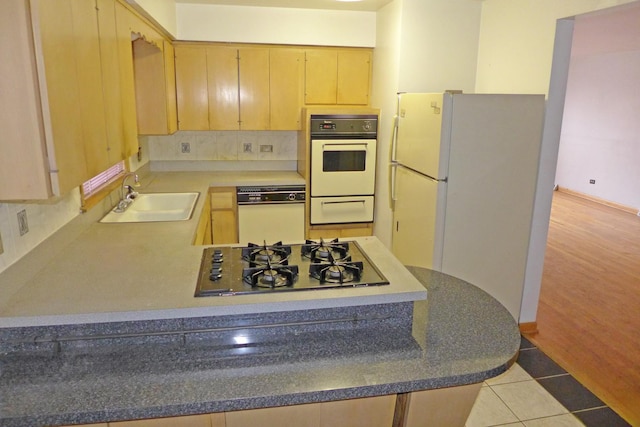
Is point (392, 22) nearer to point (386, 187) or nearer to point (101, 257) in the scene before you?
point (386, 187)

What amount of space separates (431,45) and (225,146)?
227 cm

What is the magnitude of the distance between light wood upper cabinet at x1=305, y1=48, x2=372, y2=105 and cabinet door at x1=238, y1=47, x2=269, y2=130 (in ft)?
1.33

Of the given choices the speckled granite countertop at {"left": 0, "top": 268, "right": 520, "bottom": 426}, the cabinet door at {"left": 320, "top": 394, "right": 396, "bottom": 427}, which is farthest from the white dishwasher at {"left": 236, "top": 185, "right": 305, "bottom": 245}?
the cabinet door at {"left": 320, "top": 394, "right": 396, "bottom": 427}

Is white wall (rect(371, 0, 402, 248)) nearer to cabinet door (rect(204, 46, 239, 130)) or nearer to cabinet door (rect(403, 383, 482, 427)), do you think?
cabinet door (rect(204, 46, 239, 130))

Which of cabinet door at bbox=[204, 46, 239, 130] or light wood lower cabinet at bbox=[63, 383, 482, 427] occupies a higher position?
cabinet door at bbox=[204, 46, 239, 130]

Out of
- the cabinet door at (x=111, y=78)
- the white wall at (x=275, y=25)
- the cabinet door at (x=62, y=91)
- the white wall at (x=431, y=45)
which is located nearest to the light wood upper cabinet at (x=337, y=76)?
the white wall at (x=275, y=25)

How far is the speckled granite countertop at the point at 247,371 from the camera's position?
125 centimetres

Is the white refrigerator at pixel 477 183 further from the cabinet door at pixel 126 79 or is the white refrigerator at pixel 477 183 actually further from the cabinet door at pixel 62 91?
the cabinet door at pixel 62 91

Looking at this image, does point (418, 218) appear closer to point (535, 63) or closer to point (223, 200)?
point (535, 63)

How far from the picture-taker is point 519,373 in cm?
292

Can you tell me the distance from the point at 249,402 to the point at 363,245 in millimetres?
1060

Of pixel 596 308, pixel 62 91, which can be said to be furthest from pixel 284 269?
pixel 596 308

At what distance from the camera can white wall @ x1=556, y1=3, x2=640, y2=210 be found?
22.5ft

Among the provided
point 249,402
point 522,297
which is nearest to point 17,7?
point 249,402
